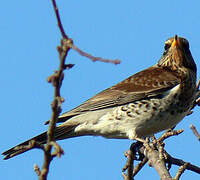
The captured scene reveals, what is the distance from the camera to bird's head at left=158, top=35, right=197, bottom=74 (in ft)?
21.9

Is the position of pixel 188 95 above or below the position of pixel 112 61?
above

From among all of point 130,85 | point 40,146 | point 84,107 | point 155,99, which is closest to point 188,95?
point 155,99

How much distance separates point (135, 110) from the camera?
5797 mm

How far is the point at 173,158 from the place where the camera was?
176 inches

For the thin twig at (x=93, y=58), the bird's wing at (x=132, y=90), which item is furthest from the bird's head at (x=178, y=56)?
the thin twig at (x=93, y=58)

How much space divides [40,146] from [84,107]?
3779 mm

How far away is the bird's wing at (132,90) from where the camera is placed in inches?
236

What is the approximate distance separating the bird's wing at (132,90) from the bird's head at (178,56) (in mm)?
171

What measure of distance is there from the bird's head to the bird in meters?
0.19

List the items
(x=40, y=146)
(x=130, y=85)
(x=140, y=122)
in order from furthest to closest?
(x=130, y=85) < (x=140, y=122) < (x=40, y=146)

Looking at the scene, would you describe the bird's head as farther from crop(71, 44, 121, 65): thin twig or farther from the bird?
crop(71, 44, 121, 65): thin twig

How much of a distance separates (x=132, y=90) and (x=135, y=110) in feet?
1.84

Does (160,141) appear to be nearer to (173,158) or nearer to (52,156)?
(173,158)

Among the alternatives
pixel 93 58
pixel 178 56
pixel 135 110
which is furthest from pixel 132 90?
pixel 93 58
